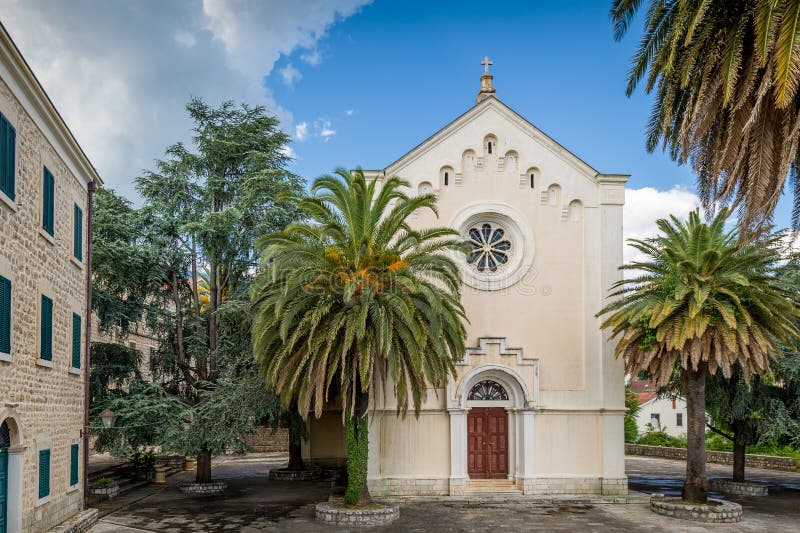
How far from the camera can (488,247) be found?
25828 millimetres

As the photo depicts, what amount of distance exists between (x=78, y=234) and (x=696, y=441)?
17.6 m

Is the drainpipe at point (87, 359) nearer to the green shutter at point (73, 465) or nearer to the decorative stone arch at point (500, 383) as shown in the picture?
the green shutter at point (73, 465)

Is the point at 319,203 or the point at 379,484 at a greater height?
the point at 319,203

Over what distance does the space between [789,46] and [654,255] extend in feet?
42.1

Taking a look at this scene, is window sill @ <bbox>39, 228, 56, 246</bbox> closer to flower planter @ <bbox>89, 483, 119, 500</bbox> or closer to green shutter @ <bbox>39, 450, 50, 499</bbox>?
green shutter @ <bbox>39, 450, 50, 499</bbox>

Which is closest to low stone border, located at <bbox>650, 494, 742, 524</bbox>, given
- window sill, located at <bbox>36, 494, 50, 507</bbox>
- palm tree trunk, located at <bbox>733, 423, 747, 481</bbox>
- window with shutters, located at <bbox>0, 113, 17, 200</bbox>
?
palm tree trunk, located at <bbox>733, 423, 747, 481</bbox>

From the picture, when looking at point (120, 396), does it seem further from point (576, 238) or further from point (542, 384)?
point (576, 238)

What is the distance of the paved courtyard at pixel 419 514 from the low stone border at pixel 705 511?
1.08 ft

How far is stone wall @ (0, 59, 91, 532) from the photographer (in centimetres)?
1391

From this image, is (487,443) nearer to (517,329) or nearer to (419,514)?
(517,329)

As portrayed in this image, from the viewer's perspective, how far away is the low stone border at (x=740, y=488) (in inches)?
1053

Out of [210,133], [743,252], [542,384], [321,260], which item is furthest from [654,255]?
[210,133]

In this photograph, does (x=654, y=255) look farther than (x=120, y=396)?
No

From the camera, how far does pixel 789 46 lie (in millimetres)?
10625
